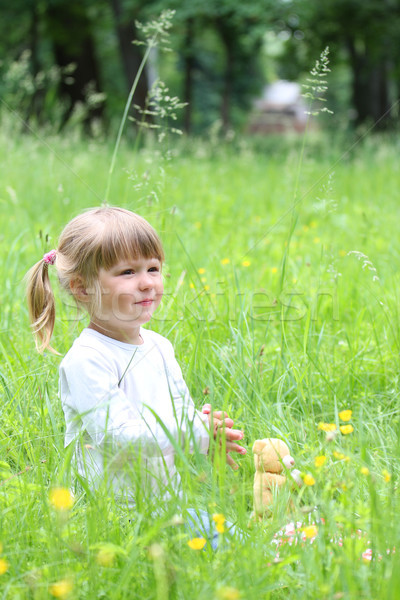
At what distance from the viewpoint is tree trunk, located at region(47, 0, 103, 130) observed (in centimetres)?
1403

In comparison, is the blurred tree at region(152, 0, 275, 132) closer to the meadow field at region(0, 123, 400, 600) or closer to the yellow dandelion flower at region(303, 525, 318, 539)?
the meadow field at region(0, 123, 400, 600)

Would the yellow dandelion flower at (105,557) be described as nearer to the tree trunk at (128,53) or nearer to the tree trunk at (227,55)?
the tree trunk at (128,53)

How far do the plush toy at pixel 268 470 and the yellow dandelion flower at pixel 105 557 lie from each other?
457mm

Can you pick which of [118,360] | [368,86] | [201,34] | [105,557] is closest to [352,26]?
[368,86]

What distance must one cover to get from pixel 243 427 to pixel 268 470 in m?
0.28

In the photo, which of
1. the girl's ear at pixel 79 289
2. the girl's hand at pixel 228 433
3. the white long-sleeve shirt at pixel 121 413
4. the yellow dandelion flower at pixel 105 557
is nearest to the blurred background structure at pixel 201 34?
the girl's ear at pixel 79 289

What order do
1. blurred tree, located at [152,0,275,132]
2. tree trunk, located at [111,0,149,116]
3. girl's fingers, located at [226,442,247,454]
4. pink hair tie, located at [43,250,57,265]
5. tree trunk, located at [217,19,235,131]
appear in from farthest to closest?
1. tree trunk, located at [217,19,235,131]
2. tree trunk, located at [111,0,149,116]
3. blurred tree, located at [152,0,275,132]
4. pink hair tie, located at [43,250,57,265]
5. girl's fingers, located at [226,442,247,454]

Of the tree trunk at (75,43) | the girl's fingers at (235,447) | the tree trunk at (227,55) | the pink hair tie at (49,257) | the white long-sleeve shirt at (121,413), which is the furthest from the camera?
the tree trunk at (227,55)

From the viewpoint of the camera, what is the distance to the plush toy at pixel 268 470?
1.58 meters

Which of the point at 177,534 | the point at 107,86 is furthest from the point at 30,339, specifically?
the point at 107,86

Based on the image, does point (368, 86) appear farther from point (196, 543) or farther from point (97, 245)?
point (196, 543)

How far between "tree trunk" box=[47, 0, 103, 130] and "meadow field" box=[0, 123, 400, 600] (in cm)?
1053

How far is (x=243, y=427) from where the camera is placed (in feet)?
6.23

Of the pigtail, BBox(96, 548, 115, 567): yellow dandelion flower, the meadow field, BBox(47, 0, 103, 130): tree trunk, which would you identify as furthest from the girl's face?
BBox(47, 0, 103, 130): tree trunk
